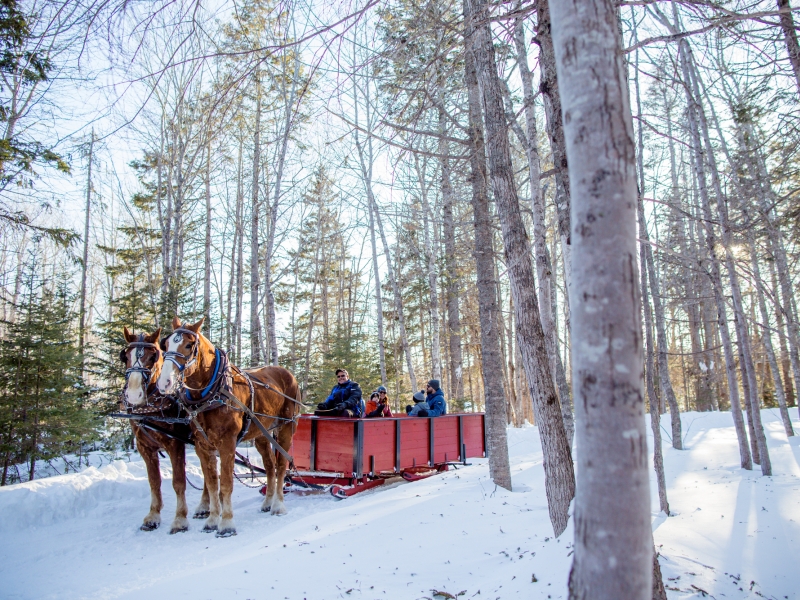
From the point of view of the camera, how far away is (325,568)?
4.17 m

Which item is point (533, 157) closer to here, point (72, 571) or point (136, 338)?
point (136, 338)

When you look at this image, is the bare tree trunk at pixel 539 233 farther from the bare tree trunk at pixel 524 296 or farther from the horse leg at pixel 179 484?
the horse leg at pixel 179 484

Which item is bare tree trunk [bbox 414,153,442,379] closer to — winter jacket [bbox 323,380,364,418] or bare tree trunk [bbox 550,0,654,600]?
winter jacket [bbox 323,380,364,418]

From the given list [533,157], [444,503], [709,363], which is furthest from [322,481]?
[709,363]

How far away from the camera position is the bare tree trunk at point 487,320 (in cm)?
727

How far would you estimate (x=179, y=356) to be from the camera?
212 inches

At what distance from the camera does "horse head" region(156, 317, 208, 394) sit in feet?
16.9

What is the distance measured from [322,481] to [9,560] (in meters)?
4.31

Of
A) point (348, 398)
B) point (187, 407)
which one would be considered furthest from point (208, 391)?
point (348, 398)

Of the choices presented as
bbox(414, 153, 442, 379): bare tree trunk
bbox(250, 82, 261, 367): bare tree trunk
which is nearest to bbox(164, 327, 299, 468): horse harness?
bbox(250, 82, 261, 367): bare tree trunk

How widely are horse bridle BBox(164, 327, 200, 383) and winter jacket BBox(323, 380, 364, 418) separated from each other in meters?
3.39

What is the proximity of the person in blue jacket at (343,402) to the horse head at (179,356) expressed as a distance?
3.13 meters

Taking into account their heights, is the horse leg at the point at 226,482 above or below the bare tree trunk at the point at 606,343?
below

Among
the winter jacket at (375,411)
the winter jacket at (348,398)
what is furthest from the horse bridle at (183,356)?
the winter jacket at (375,411)
